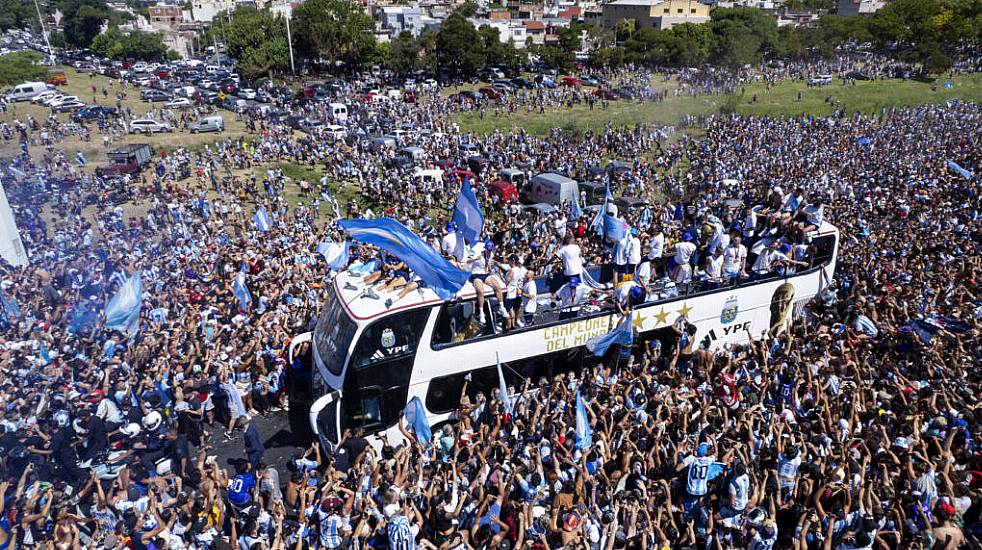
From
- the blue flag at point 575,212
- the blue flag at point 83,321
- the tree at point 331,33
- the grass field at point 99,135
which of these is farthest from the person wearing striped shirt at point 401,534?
the tree at point 331,33

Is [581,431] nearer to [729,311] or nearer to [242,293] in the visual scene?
[729,311]

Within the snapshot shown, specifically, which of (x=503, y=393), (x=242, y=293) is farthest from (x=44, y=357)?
(x=503, y=393)

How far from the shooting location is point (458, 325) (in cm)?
970

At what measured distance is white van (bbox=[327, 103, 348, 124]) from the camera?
43075 millimetres

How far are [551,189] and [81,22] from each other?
88386 mm

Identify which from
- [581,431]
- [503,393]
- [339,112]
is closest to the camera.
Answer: [581,431]

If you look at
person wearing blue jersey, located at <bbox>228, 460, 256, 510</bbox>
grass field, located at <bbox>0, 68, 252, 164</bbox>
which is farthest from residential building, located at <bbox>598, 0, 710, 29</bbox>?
person wearing blue jersey, located at <bbox>228, 460, 256, 510</bbox>

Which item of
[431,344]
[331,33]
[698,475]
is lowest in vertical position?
[698,475]

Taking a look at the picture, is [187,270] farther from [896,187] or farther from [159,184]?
[896,187]

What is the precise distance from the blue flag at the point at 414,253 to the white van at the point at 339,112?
34865 millimetres

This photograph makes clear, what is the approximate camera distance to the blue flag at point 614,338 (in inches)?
416

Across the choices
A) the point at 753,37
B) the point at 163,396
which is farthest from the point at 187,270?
the point at 753,37

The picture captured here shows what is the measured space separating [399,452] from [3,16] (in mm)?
117883

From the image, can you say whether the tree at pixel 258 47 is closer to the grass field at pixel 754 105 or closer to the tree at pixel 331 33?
the tree at pixel 331 33
